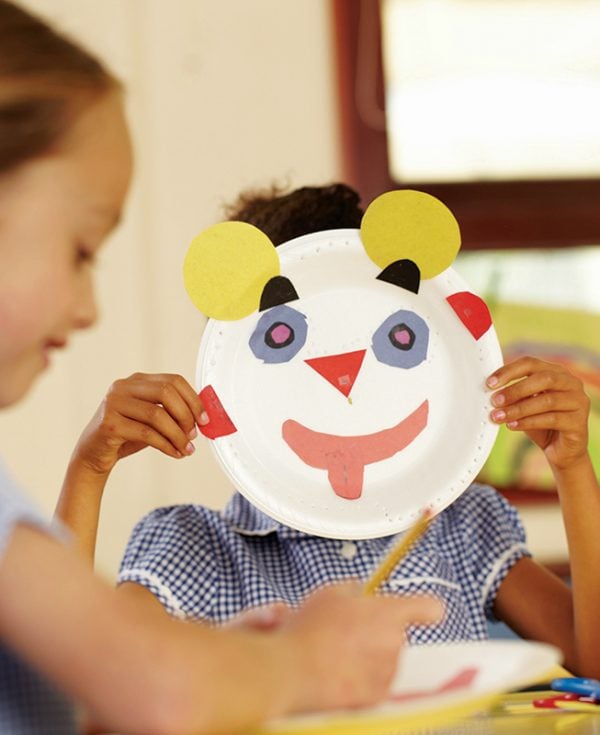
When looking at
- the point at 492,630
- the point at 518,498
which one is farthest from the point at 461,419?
the point at 518,498

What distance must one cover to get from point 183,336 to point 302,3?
630 millimetres

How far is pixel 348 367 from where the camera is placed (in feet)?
3.01

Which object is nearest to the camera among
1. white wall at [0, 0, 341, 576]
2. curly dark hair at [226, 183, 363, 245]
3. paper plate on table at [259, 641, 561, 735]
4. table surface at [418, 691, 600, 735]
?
paper plate on table at [259, 641, 561, 735]

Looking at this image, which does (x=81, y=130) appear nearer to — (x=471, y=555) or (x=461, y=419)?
(x=461, y=419)

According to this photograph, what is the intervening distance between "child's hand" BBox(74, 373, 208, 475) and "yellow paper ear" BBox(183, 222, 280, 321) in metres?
0.07

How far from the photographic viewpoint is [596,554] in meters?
0.94

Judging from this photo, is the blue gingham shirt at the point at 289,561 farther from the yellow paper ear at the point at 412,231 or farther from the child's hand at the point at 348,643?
the child's hand at the point at 348,643

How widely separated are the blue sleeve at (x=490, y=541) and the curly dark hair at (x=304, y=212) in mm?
293

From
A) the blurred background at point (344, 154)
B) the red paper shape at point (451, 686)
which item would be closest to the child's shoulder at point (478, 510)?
the red paper shape at point (451, 686)

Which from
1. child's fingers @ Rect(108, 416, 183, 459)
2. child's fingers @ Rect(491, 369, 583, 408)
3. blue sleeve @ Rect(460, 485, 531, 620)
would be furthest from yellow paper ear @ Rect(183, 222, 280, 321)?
blue sleeve @ Rect(460, 485, 531, 620)

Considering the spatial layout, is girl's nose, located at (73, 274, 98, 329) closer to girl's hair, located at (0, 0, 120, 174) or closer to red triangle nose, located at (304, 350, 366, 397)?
girl's hair, located at (0, 0, 120, 174)

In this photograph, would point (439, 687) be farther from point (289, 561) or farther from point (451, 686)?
point (289, 561)

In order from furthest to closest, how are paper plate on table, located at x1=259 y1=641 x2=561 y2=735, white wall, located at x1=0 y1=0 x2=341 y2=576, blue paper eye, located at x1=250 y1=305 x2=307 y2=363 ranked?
white wall, located at x1=0 y1=0 x2=341 y2=576 < blue paper eye, located at x1=250 y1=305 x2=307 y2=363 < paper plate on table, located at x1=259 y1=641 x2=561 y2=735

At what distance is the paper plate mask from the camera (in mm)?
867
